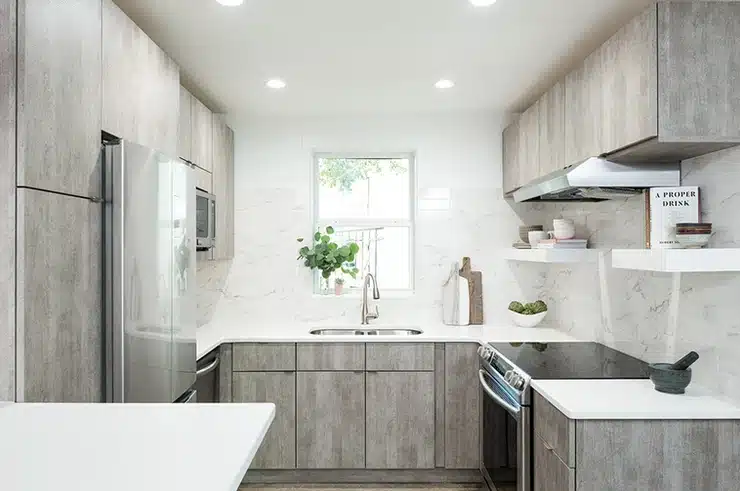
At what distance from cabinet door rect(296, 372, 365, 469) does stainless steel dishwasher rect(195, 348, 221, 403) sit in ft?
1.60

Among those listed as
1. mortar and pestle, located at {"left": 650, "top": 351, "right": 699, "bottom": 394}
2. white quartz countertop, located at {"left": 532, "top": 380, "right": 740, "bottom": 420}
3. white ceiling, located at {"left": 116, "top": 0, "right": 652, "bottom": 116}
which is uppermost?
white ceiling, located at {"left": 116, "top": 0, "right": 652, "bottom": 116}

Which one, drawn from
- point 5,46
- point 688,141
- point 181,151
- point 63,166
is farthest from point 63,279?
point 688,141

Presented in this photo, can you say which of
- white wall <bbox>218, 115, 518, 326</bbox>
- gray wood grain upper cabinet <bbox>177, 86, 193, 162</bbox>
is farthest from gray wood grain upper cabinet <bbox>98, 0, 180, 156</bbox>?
white wall <bbox>218, 115, 518, 326</bbox>

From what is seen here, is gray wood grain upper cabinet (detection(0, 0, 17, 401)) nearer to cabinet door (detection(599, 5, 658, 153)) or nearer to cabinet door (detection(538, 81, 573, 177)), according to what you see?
cabinet door (detection(599, 5, 658, 153))

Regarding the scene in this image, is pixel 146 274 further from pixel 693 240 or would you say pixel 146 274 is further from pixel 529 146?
pixel 529 146

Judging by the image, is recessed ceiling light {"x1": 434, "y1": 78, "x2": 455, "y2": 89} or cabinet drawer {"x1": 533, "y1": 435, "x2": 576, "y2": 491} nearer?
cabinet drawer {"x1": 533, "y1": 435, "x2": 576, "y2": 491}

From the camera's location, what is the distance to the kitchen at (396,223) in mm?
1640

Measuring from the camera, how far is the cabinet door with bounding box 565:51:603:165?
2410 mm

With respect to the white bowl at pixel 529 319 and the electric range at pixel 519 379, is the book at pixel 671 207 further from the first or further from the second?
the white bowl at pixel 529 319

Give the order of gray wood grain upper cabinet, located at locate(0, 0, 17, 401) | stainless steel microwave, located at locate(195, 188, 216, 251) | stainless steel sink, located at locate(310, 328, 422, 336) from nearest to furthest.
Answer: gray wood grain upper cabinet, located at locate(0, 0, 17, 401) < stainless steel microwave, located at locate(195, 188, 216, 251) < stainless steel sink, located at locate(310, 328, 422, 336)

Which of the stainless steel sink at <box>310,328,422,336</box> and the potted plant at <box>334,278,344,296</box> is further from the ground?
the potted plant at <box>334,278,344,296</box>

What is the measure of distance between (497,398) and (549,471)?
596mm

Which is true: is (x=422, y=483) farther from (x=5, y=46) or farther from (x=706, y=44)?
(x=5, y=46)

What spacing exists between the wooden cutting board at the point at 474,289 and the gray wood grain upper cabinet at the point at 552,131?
99 centimetres
